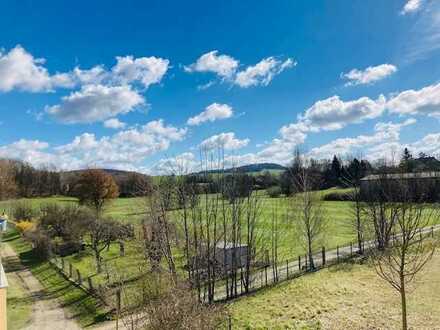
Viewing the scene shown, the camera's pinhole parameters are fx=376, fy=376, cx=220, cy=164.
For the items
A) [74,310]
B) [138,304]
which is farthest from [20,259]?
[138,304]

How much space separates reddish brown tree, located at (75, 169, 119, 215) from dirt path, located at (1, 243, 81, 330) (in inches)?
639

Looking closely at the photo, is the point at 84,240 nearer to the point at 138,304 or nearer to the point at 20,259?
the point at 20,259

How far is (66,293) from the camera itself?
27438 millimetres

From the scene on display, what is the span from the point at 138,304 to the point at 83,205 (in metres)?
37.2

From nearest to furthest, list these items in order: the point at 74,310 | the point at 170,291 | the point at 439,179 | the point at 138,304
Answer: the point at 170,291
the point at 138,304
the point at 74,310
the point at 439,179

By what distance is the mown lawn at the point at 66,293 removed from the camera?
22484 mm

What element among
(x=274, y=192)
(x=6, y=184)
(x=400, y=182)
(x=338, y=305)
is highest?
(x=6, y=184)

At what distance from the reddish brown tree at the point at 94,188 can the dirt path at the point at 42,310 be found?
1623 cm

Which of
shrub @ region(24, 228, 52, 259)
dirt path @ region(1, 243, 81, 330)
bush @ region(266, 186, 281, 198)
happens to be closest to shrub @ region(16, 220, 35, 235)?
shrub @ region(24, 228, 52, 259)

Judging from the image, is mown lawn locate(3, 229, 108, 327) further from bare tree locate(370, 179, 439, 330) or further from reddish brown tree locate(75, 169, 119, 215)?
bare tree locate(370, 179, 439, 330)

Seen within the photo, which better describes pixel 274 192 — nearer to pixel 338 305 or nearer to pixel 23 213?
pixel 23 213

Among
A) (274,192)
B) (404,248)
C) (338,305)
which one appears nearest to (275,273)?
(338,305)

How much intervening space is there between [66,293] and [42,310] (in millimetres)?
3093

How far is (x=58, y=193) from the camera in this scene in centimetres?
8325
